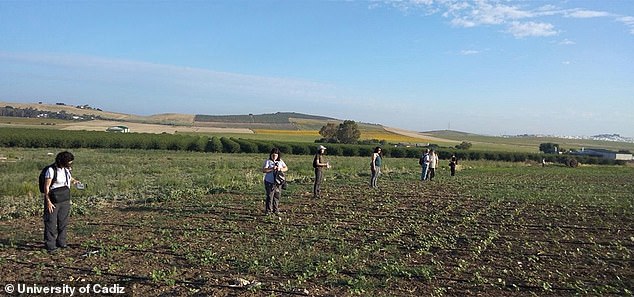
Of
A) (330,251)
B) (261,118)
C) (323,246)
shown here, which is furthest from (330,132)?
(330,251)

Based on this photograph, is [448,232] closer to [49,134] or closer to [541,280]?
[541,280]

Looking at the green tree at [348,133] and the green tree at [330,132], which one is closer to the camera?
the green tree at [348,133]

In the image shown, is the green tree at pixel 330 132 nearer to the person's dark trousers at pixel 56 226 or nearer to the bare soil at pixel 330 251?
the bare soil at pixel 330 251

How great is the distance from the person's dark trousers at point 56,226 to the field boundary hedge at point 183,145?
48210 mm

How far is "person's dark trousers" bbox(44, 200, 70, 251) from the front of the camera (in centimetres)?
779

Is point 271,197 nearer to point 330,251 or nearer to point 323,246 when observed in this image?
point 323,246

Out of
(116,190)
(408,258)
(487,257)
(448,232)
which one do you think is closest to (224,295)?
(408,258)

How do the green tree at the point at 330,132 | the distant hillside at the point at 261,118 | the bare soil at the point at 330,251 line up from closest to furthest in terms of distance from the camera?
the bare soil at the point at 330,251 → the green tree at the point at 330,132 → the distant hillside at the point at 261,118

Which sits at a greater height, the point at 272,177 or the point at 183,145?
the point at 272,177

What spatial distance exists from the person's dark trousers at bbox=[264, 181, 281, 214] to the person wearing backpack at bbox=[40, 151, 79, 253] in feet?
14.9

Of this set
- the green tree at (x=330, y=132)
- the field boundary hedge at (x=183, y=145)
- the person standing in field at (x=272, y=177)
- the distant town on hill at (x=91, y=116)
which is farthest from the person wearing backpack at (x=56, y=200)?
the distant town on hill at (x=91, y=116)

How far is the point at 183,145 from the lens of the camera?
55438mm

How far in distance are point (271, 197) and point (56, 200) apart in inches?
198

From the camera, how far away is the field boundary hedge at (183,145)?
5175 cm
